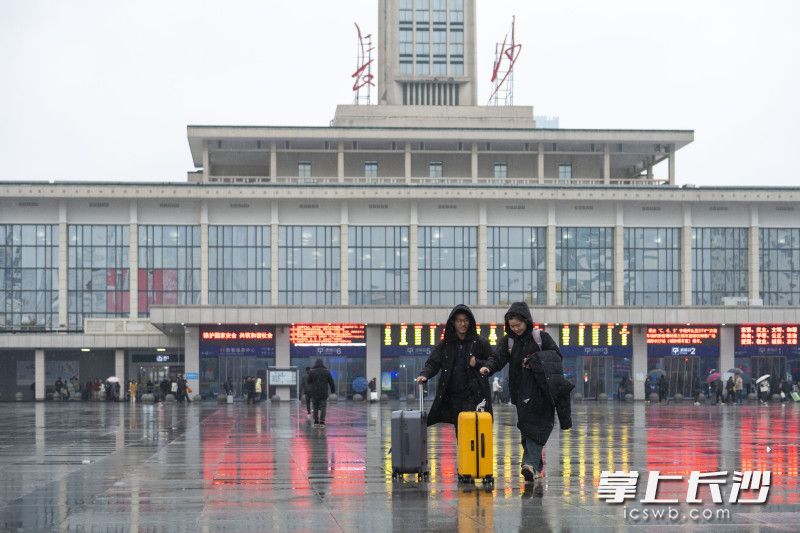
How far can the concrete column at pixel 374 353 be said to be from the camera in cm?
7194

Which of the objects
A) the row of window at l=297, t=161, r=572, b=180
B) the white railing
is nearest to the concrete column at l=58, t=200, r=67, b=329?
the white railing

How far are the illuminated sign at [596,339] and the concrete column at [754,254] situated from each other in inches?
476

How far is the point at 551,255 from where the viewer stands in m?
78.9

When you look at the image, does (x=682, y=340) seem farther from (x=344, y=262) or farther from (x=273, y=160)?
(x=273, y=160)

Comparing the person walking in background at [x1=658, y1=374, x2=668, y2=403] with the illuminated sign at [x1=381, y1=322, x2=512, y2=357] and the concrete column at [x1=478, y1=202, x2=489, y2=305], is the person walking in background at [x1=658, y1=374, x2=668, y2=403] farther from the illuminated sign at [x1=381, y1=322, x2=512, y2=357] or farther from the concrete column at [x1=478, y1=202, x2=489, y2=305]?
the concrete column at [x1=478, y1=202, x2=489, y2=305]

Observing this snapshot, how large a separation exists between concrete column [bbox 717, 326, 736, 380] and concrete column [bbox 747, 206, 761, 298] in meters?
7.76

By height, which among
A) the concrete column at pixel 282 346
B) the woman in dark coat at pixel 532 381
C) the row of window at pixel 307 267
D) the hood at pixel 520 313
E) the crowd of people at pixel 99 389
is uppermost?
the row of window at pixel 307 267

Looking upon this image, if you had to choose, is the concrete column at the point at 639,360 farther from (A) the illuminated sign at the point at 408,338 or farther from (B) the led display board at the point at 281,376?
(B) the led display board at the point at 281,376

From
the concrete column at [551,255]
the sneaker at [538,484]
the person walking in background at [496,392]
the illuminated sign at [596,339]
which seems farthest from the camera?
the concrete column at [551,255]

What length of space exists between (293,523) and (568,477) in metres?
5.60

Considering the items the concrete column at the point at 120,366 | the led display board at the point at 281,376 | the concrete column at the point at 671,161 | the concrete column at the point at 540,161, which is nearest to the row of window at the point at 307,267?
the concrete column at the point at 120,366

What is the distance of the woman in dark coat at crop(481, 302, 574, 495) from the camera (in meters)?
14.3

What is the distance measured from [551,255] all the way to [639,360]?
9.84 meters

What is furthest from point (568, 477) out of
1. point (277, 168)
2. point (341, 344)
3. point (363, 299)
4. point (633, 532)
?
point (277, 168)
